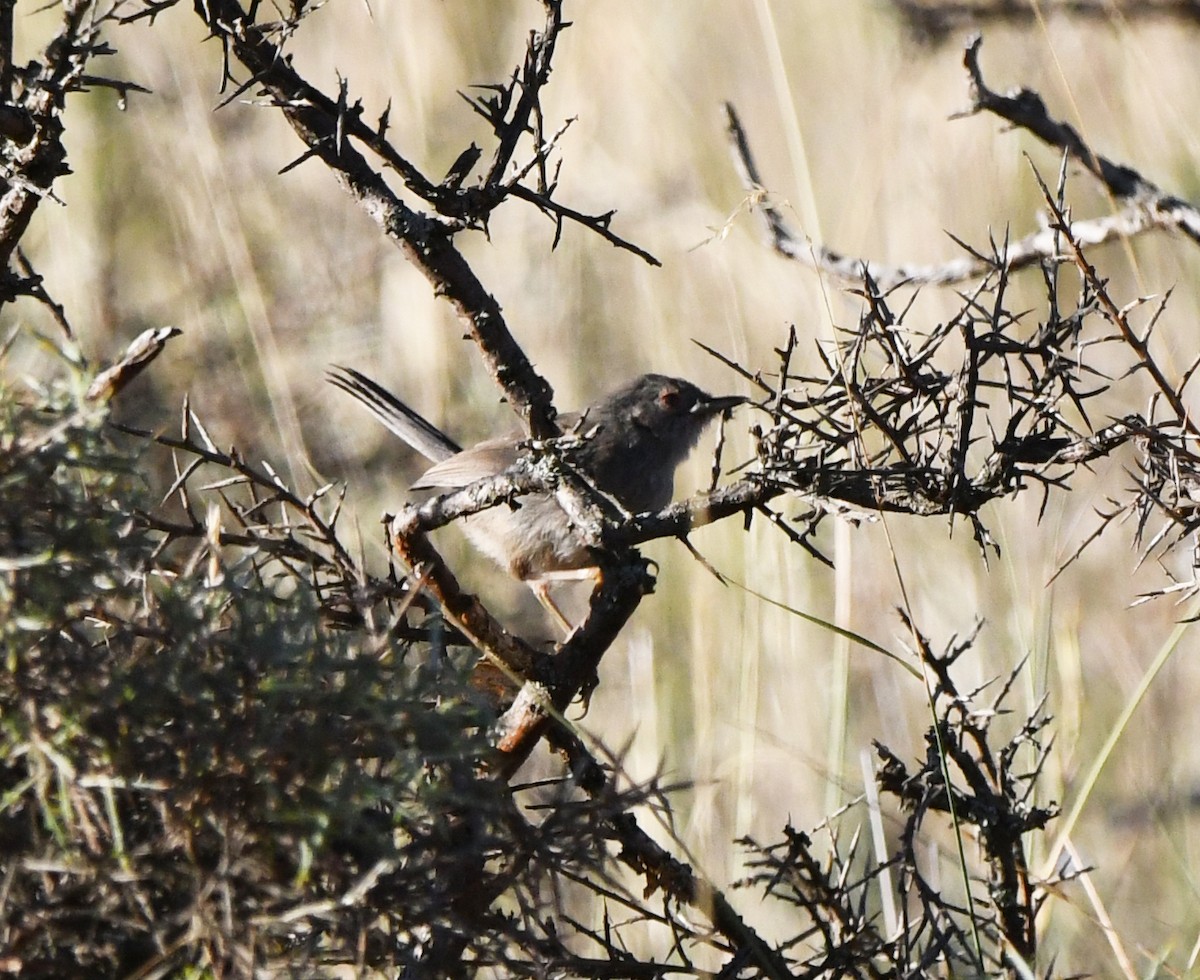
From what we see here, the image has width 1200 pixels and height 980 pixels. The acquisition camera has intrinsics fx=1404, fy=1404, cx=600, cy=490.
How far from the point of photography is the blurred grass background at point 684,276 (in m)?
5.80

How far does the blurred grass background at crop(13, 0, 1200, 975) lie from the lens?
5805mm

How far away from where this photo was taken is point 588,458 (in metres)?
4.61

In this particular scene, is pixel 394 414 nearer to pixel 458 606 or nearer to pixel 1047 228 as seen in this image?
pixel 1047 228

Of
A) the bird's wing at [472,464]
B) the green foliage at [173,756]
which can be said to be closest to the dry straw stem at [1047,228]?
the green foliage at [173,756]

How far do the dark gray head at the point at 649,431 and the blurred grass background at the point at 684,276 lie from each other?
0.46 meters

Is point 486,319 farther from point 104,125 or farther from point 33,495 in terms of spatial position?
point 104,125

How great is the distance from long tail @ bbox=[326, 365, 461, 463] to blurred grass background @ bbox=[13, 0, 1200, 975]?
1.16 feet

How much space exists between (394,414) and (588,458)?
128 centimetres

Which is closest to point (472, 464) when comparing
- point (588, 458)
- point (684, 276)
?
point (588, 458)

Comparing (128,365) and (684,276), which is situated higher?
(684,276)

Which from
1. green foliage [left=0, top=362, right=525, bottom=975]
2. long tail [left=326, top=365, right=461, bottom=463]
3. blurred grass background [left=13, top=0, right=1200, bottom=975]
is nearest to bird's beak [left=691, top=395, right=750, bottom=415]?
blurred grass background [left=13, top=0, right=1200, bottom=975]

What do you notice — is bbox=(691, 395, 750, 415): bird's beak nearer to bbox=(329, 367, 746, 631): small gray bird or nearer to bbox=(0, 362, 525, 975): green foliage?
bbox=(329, 367, 746, 631): small gray bird

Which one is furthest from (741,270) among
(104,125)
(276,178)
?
(104,125)

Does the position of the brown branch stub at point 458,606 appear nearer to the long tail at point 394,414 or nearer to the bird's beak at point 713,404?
the bird's beak at point 713,404
